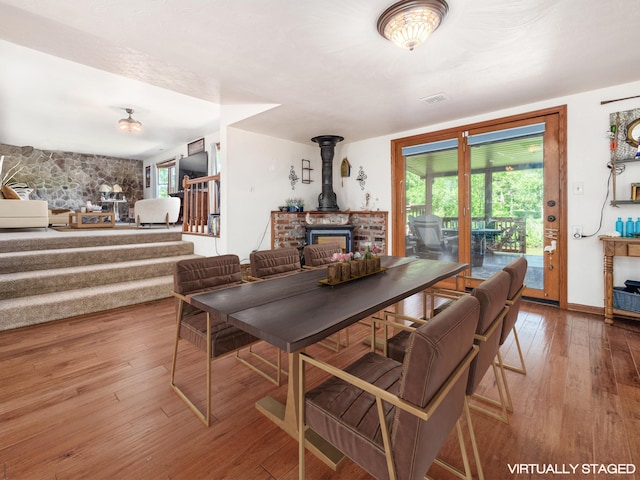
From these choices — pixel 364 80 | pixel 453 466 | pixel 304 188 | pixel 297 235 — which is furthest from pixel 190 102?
pixel 453 466

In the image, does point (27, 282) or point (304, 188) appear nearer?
point (27, 282)

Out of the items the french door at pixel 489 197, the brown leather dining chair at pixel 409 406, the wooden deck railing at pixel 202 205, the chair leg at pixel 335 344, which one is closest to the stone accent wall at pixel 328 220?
the french door at pixel 489 197

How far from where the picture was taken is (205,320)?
6.38 feet

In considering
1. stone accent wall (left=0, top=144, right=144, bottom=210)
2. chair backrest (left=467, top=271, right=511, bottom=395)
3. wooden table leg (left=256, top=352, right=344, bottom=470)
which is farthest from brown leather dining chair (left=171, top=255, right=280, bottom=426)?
stone accent wall (left=0, top=144, right=144, bottom=210)

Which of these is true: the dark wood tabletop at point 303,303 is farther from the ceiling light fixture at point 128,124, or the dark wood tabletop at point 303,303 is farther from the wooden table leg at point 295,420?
the ceiling light fixture at point 128,124

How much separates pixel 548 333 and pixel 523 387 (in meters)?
1.23

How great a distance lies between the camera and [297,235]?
5.46m

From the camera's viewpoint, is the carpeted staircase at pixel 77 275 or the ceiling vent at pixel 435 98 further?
the ceiling vent at pixel 435 98

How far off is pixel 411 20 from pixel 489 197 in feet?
9.63

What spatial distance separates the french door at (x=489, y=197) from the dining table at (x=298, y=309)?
8.41 ft

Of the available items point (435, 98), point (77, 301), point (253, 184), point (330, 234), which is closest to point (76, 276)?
point (77, 301)

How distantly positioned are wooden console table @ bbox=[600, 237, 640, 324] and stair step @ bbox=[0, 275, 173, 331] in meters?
5.11

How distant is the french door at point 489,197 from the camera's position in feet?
12.2

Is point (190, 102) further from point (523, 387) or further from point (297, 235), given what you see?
point (523, 387)
